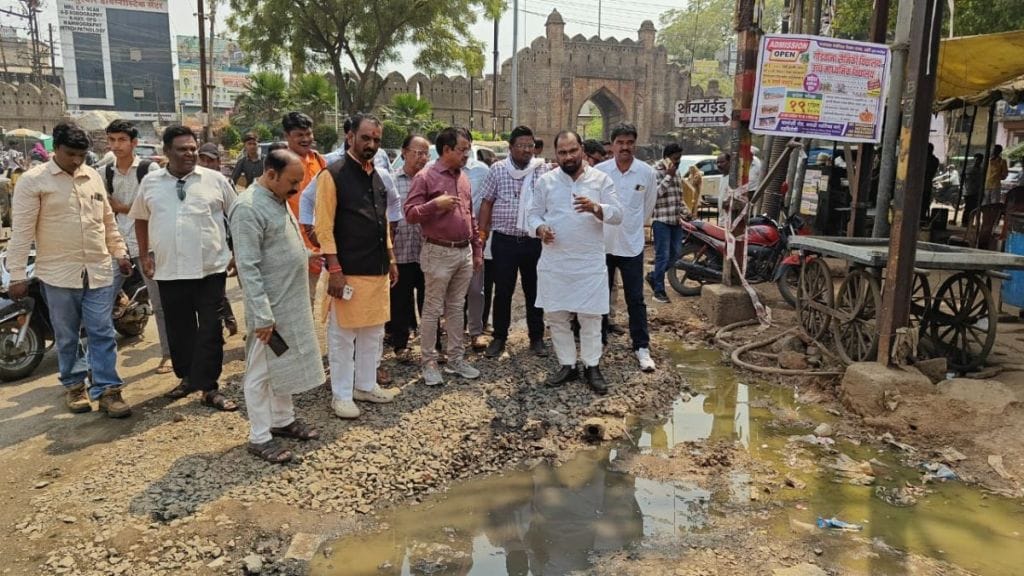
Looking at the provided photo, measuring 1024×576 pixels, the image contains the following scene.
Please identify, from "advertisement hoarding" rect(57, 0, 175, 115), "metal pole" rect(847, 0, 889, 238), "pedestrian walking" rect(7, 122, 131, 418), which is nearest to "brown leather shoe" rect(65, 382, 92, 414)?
"pedestrian walking" rect(7, 122, 131, 418)

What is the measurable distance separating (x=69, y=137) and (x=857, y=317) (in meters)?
5.24

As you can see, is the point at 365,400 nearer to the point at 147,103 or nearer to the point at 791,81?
the point at 791,81

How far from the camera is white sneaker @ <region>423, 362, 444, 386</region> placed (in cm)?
469

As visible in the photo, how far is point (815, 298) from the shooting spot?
573 centimetres

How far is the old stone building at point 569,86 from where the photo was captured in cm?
3775

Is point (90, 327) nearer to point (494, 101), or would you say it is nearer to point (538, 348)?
point (538, 348)

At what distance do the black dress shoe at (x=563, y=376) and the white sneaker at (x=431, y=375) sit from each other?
0.74 metres

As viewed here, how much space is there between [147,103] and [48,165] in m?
41.0

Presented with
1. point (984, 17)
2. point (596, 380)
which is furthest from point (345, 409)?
point (984, 17)

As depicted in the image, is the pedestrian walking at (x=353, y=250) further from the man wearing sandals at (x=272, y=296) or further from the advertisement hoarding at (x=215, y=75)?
the advertisement hoarding at (x=215, y=75)

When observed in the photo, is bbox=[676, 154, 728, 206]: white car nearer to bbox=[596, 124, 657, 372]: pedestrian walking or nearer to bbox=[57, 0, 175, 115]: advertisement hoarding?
bbox=[596, 124, 657, 372]: pedestrian walking

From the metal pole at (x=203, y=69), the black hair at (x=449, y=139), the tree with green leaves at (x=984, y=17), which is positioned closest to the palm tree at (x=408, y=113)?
the metal pole at (x=203, y=69)

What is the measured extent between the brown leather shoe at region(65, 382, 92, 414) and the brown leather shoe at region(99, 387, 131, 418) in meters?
0.16

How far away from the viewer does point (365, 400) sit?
4387 millimetres
